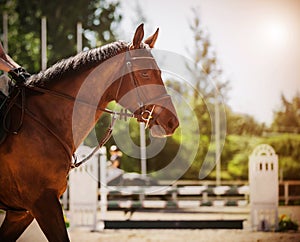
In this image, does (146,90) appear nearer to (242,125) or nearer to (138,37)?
(138,37)

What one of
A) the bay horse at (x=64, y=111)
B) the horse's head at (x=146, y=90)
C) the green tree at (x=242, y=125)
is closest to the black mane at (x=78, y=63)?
the bay horse at (x=64, y=111)

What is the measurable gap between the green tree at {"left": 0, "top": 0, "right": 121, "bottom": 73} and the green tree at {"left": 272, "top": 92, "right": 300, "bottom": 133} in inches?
310

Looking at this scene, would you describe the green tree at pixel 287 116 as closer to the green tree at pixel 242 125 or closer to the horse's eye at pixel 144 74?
the green tree at pixel 242 125

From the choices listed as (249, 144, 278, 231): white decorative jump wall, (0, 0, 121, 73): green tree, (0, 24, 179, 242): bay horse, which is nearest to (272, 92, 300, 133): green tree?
(0, 0, 121, 73): green tree

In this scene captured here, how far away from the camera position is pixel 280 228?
923cm

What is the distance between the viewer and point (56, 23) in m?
23.8

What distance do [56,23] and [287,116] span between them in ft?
34.6

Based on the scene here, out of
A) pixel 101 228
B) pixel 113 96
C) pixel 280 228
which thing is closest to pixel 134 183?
pixel 101 228

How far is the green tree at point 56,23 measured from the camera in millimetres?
22906

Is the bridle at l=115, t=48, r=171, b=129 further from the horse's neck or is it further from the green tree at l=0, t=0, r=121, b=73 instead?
the green tree at l=0, t=0, r=121, b=73

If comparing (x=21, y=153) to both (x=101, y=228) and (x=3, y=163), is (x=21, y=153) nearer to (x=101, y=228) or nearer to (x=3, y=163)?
(x=3, y=163)

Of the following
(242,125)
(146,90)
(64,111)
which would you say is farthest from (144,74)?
(242,125)

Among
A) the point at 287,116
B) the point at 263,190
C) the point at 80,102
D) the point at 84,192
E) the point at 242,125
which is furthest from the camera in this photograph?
the point at 242,125

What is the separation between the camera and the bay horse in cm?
393
